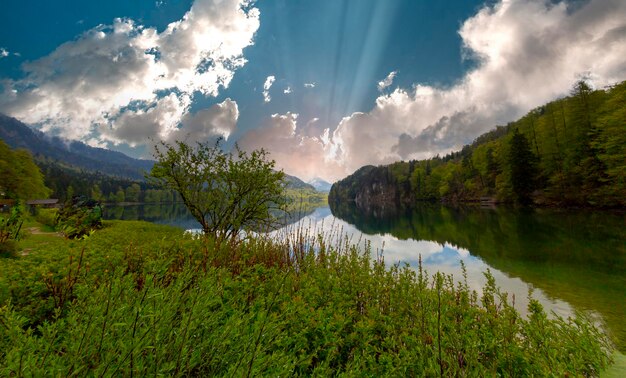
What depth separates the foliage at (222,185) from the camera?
18.9 meters

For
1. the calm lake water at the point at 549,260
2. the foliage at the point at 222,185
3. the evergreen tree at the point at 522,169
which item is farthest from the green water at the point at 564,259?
the evergreen tree at the point at 522,169

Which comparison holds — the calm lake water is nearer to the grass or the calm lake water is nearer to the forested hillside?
the grass

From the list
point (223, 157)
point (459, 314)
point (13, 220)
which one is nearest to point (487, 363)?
point (459, 314)

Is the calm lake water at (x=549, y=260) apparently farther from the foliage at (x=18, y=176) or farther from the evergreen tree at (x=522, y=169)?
the foliage at (x=18, y=176)

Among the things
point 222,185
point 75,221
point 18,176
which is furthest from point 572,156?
point 18,176

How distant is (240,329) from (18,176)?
7577 centimetres

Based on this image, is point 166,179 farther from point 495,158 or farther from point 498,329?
point 495,158

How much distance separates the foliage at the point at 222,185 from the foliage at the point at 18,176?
53569 mm

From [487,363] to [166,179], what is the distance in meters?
20.2

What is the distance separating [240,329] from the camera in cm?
411

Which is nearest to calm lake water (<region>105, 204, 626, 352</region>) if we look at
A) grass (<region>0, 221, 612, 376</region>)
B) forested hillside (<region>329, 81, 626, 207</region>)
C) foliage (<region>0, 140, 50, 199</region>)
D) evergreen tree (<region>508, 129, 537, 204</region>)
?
grass (<region>0, 221, 612, 376</region>)

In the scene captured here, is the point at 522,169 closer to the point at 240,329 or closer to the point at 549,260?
the point at 549,260

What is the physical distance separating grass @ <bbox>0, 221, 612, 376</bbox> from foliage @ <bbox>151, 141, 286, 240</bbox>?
10481 mm

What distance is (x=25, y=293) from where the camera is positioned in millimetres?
5535
